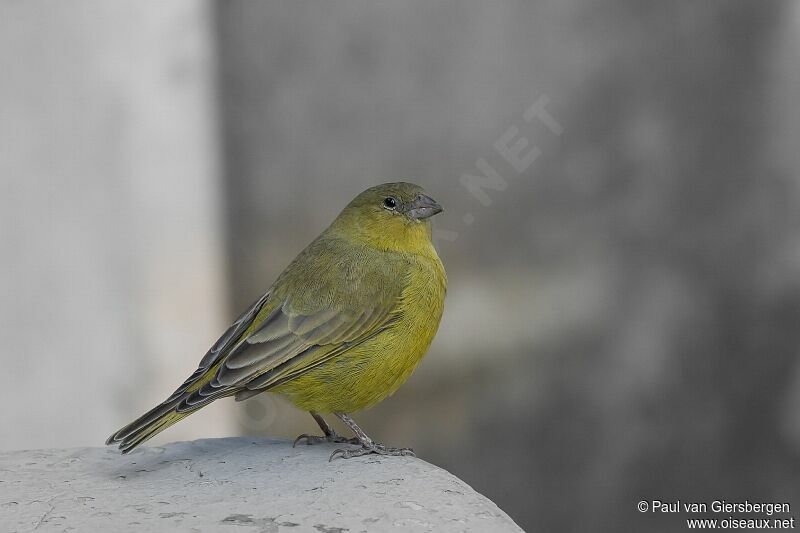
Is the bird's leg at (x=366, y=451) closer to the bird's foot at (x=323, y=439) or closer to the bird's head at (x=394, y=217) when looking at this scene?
the bird's foot at (x=323, y=439)

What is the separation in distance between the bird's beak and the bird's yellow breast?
321mm

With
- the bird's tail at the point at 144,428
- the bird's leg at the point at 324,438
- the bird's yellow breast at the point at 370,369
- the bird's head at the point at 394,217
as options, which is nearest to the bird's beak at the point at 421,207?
the bird's head at the point at 394,217

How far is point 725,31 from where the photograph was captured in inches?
192

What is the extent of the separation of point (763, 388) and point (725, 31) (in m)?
1.65

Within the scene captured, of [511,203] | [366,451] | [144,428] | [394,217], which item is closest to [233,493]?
[144,428]

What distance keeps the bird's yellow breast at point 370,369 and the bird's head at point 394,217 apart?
27 centimetres

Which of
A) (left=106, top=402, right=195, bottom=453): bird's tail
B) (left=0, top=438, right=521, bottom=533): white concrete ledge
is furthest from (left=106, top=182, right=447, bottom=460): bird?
(left=0, top=438, right=521, bottom=533): white concrete ledge

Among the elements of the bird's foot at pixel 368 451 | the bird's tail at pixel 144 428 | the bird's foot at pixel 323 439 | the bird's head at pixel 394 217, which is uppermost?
the bird's head at pixel 394 217

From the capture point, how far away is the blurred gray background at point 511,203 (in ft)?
16.1

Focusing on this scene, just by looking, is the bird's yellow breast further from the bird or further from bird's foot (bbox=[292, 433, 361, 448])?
bird's foot (bbox=[292, 433, 361, 448])

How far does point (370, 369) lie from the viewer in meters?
3.29

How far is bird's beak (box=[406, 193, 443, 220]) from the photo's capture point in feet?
11.9

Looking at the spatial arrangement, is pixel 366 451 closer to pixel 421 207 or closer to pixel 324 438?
pixel 324 438

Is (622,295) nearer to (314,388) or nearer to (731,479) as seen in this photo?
(731,479)
